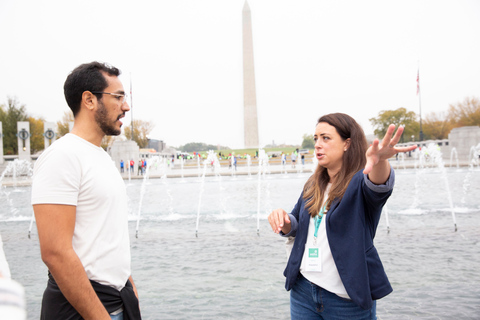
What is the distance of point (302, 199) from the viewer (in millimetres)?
2348

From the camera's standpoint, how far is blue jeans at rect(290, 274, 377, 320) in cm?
199

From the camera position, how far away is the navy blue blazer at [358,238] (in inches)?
74.7

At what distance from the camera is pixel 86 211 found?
1.67 metres

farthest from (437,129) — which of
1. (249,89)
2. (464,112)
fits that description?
(249,89)

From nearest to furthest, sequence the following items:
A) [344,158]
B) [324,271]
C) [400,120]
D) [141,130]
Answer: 1. [324,271]
2. [344,158]
3. [400,120]
4. [141,130]

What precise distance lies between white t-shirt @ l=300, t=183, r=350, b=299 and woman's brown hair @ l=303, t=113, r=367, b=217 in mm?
111

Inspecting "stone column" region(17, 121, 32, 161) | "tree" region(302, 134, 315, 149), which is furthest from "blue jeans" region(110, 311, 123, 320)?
"tree" region(302, 134, 315, 149)

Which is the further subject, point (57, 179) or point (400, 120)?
point (400, 120)

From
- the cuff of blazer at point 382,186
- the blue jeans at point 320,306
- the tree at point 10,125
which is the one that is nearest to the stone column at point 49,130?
the tree at point 10,125

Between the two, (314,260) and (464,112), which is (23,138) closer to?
(314,260)

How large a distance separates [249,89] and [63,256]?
51.9m

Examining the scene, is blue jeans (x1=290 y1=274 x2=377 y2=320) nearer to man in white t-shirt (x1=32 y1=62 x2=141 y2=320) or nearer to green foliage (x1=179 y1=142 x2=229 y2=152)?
man in white t-shirt (x1=32 y1=62 x2=141 y2=320)

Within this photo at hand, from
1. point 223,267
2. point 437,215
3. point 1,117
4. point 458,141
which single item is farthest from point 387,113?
point 223,267

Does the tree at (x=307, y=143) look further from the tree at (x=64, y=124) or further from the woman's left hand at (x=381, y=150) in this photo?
the woman's left hand at (x=381, y=150)
